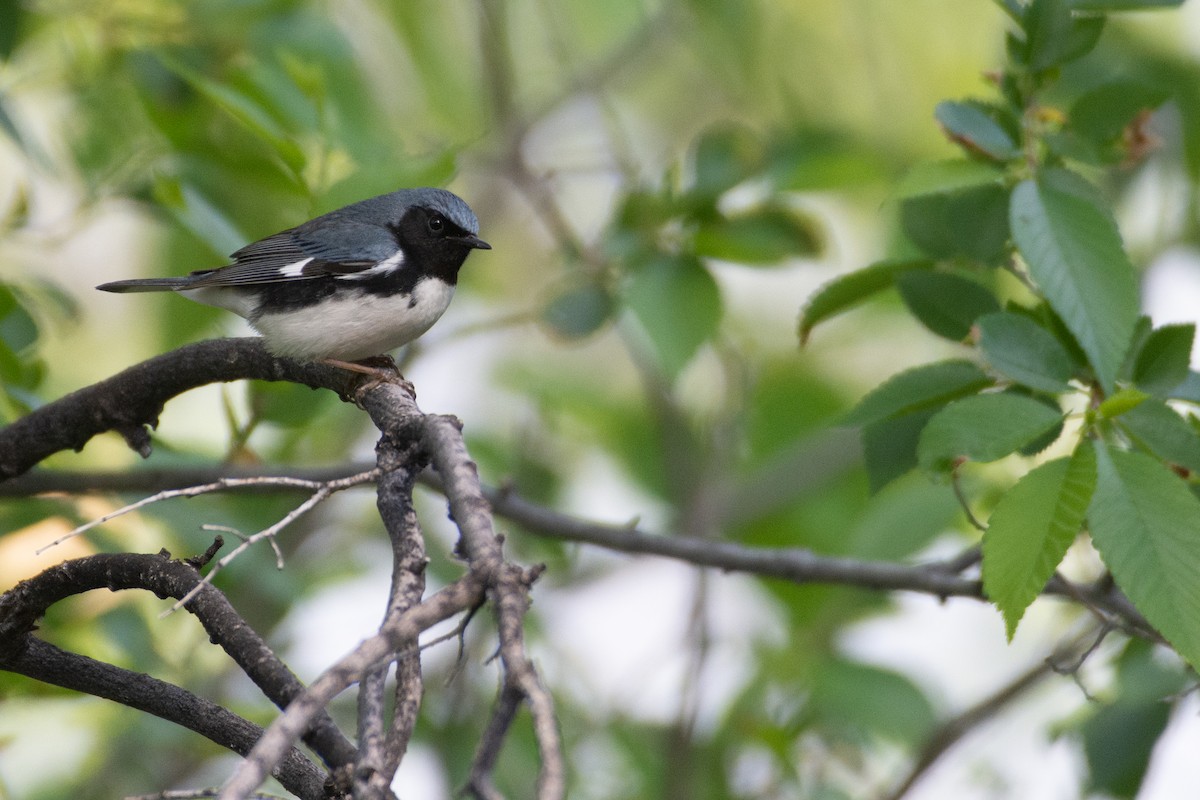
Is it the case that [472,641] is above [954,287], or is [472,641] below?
above

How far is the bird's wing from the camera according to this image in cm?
454

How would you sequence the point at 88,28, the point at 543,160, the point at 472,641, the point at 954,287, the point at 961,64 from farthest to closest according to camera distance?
the point at 543,160 < the point at 961,64 < the point at 472,641 < the point at 88,28 < the point at 954,287

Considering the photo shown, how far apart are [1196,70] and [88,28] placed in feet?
18.3

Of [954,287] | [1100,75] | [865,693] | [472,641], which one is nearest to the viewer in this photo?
[954,287]

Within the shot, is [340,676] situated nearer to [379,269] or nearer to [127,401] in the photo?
Answer: [127,401]

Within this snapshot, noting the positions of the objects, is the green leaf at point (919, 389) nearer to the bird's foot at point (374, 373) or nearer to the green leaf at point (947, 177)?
the green leaf at point (947, 177)

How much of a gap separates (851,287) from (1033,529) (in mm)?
1133

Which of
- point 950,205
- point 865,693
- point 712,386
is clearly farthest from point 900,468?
point 712,386

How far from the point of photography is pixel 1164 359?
2.91m

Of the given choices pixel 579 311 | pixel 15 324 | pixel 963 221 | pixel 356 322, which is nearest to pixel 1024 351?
pixel 963 221

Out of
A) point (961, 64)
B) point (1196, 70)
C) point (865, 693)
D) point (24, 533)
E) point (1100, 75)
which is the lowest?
point (865, 693)

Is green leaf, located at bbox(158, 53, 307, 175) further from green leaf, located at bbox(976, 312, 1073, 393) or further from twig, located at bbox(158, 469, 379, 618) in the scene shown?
green leaf, located at bbox(976, 312, 1073, 393)

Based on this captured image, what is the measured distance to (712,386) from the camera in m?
8.27

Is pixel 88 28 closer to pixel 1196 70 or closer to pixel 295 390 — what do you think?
pixel 295 390
